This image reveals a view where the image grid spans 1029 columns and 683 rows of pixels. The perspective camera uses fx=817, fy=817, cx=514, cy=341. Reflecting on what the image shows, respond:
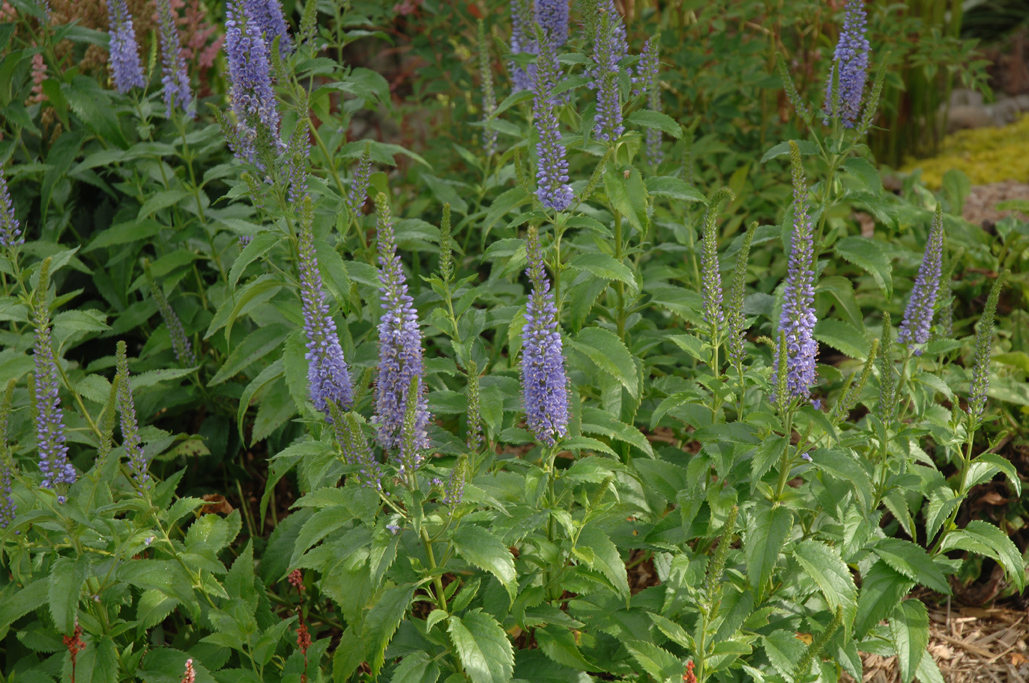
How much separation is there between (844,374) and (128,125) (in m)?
3.51

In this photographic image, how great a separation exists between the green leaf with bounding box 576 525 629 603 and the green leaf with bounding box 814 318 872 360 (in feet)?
4.14

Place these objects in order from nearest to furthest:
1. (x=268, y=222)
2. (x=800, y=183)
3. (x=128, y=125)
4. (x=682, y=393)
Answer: (x=800, y=183)
(x=682, y=393)
(x=268, y=222)
(x=128, y=125)

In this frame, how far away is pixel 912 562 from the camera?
2.31 m

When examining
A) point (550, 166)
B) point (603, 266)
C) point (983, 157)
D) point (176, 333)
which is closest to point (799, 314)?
point (603, 266)

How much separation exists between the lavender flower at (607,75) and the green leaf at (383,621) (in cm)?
160

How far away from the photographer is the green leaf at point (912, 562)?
2258mm

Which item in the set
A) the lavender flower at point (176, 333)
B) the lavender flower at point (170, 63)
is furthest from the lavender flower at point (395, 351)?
the lavender flower at point (170, 63)

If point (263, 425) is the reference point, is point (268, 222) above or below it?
above

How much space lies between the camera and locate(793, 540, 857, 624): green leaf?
2168mm

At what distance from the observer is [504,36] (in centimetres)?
588

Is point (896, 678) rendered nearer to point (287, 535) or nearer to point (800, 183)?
point (800, 183)

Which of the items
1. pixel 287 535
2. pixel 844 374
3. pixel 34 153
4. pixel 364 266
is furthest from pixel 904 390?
pixel 34 153

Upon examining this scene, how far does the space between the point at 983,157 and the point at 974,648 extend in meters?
5.32

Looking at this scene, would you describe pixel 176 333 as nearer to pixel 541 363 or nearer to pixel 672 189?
pixel 541 363
